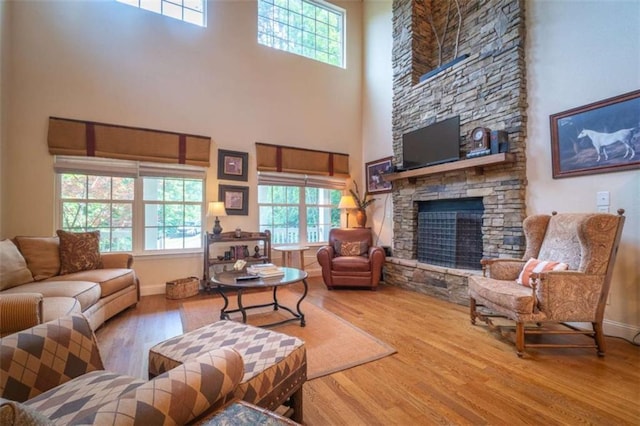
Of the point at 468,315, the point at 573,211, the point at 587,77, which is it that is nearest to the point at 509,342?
A: the point at 468,315

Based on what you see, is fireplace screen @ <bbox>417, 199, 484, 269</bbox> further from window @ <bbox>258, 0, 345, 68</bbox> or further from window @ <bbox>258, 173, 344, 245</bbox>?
window @ <bbox>258, 0, 345, 68</bbox>

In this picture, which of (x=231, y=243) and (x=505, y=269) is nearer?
(x=505, y=269)

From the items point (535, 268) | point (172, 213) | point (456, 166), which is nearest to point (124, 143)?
point (172, 213)

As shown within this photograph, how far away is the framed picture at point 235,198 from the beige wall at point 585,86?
383 cm

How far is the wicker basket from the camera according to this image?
368 cm

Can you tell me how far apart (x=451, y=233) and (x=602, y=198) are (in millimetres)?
1577

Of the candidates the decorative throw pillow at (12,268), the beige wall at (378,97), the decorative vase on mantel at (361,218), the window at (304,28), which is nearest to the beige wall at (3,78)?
the decorative throw pillow at (12,268)

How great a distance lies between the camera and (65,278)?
2.66m

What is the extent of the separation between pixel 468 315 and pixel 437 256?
111cm

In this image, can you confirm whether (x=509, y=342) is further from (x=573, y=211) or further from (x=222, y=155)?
(x=222, y=155)

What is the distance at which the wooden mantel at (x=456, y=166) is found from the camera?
10.1 ft

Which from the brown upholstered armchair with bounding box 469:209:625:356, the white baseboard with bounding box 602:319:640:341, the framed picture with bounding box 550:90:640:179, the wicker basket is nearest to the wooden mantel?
the framed picture with bounding box 550:90:640:179

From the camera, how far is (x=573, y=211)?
2707 millimetres

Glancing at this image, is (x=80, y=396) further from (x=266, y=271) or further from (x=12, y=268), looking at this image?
(x=12, y=268)
